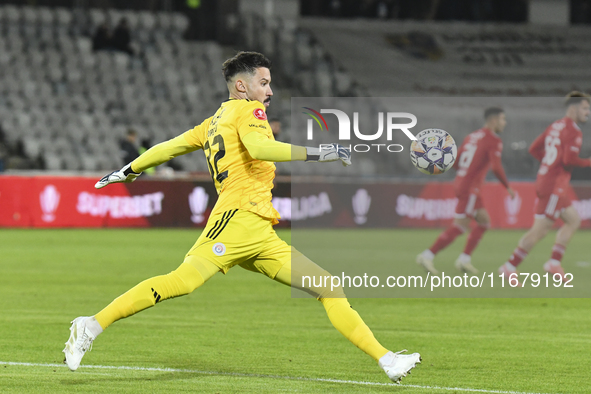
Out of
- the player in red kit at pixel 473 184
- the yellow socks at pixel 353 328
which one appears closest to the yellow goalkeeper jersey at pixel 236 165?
the yellow socks at pixel 353 328

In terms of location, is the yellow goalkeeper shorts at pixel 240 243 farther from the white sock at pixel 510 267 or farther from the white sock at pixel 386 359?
the white sock at pixel 510 267

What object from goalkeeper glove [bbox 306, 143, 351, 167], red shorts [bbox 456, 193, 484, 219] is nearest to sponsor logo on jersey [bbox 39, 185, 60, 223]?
red shorts [bbox 456, 193, 484, 219]

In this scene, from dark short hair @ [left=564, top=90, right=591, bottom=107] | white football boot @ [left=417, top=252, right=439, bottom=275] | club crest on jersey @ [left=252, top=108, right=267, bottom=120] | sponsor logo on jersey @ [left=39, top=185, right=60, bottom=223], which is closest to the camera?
→ club crest on jersey @ [left=252, top=108, right=267, bottom=120]

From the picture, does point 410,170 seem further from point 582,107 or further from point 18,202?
point 582,107

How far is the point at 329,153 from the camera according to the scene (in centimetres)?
546

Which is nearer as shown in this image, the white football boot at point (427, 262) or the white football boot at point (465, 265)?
the white football boot at point (427, 262)

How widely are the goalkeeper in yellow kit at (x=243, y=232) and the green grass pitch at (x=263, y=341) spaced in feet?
1.29

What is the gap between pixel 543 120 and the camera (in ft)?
99.6

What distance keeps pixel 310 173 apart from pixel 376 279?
13.7 m

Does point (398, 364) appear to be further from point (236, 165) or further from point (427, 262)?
point (427, 262)

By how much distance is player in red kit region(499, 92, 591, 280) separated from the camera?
39.5ft

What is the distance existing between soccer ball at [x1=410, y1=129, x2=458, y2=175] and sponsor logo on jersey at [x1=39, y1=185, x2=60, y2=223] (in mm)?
15372

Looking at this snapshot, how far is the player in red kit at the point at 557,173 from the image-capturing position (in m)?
12.0

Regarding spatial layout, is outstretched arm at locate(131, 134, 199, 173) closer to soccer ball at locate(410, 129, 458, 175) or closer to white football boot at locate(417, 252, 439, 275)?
soccer ball at locate(410, 129, 458, 175)
